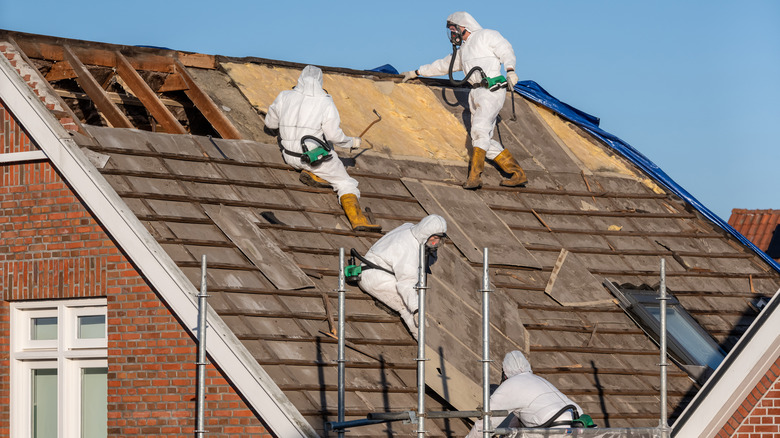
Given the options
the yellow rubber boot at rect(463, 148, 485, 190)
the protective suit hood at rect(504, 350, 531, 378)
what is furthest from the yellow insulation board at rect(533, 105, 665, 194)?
the protective suit hood at rect(504, 350, 531, 378)

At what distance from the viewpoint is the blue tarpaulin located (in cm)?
1566

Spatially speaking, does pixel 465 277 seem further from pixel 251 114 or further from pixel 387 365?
pixel 251 114

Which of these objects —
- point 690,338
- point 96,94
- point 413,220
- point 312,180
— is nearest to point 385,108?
point 413,220

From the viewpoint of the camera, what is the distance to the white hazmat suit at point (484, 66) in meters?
14.5

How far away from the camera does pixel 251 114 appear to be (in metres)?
13.8

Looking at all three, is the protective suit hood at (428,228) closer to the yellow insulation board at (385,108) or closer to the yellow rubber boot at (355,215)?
the yellow rubber boot at (355,215)

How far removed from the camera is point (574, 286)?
13.4m

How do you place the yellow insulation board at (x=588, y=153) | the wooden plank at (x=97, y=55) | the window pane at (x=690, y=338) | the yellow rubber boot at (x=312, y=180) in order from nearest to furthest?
the yellow rubber boot at (x=312, y=180) < the window pane at (x=690, y=338) < the wooden plank at (x=97, y=55) < the yellow insulation board at (x=588, y=153)

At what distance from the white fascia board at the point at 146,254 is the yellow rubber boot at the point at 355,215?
2.57 metres

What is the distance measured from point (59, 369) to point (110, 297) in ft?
3.15

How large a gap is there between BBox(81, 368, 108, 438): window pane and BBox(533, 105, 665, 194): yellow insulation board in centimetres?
753

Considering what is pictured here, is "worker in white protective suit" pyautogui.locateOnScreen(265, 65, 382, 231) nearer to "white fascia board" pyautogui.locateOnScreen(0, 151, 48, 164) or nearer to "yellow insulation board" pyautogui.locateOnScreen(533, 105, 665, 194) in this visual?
"white fascia board" pyautogui.locateOnScreen(0, 151, 48, 164)

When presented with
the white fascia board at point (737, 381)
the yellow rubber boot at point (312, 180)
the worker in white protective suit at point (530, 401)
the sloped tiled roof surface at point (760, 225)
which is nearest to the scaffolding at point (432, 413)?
the worker in white protective suit at point (530, 401)

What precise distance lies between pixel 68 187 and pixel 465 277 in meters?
3.98
